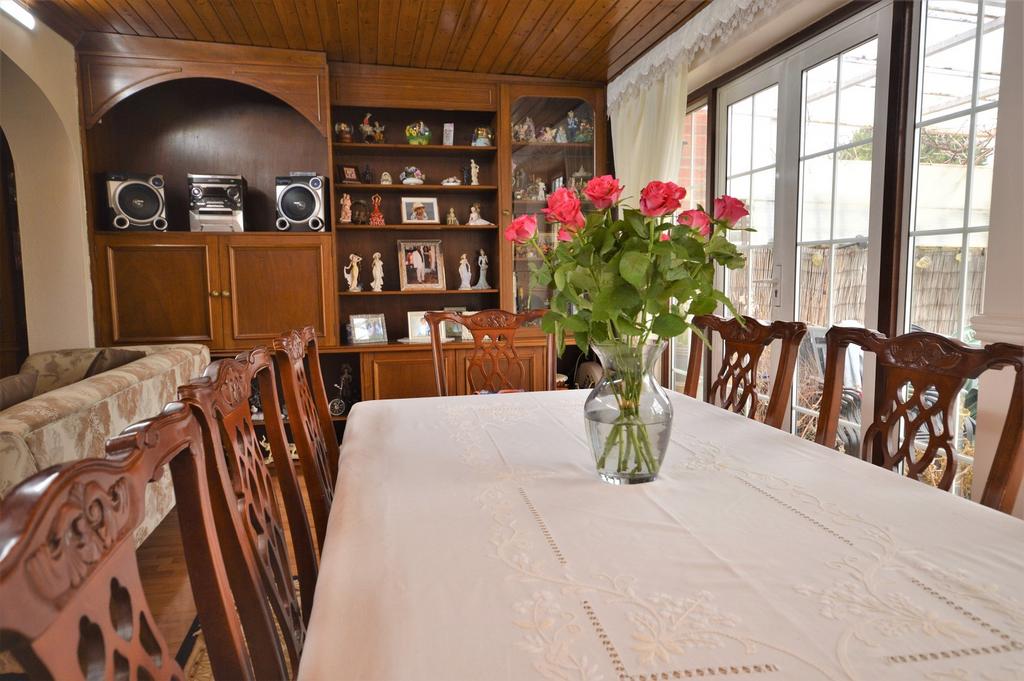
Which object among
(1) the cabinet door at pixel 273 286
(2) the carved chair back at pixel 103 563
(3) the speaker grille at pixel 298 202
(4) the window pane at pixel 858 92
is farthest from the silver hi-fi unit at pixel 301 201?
(2) the carved chair back at pixel 103 563

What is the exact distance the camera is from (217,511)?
30.9 inches

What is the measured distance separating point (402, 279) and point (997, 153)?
9.85ft

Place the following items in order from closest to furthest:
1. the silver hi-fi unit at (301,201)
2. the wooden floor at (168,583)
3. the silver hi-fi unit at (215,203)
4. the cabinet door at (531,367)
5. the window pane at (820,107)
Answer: the wooden floor at (168,583), the window pane at (820,107), the silver hi-fi unit at (215,203), the silver hi-fi unit at (301,201), the cabinet door at (531,367)

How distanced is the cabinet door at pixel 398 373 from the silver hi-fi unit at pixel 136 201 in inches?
53.9

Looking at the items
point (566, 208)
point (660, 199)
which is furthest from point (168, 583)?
point (660, 199)

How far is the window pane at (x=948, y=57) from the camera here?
203cm

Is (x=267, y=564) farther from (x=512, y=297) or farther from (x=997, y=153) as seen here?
(x=512, y=297)

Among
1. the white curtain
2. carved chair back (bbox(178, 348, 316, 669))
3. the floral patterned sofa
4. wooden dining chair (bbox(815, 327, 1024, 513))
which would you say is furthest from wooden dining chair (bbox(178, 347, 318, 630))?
the white curtain

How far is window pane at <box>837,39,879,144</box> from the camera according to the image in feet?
7.88

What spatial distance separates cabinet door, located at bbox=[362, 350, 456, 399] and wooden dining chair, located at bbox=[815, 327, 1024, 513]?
249cm

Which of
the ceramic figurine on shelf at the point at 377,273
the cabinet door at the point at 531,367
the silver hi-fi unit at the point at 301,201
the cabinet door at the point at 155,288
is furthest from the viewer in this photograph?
the ceramic figurine on shelf at the point at 377,273

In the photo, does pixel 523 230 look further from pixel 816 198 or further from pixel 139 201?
pixel 139 201

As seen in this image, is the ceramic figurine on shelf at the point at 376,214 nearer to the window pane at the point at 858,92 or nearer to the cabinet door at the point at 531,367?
the cabinet door at the point at 531,367

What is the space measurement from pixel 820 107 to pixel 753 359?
1.42 m
